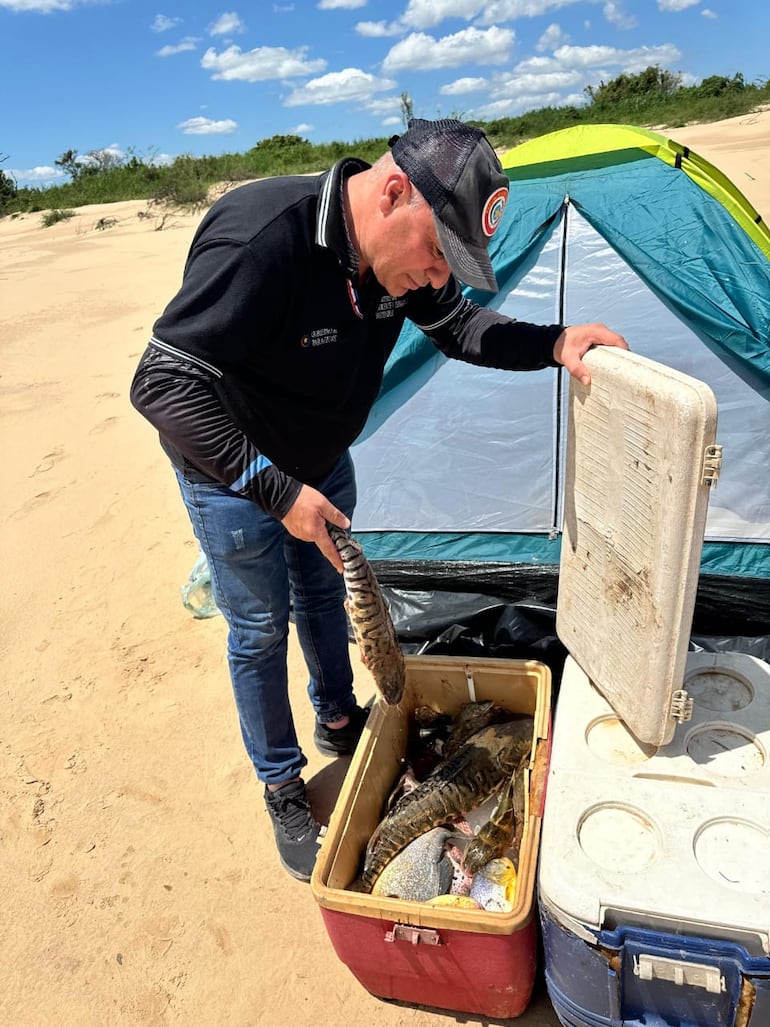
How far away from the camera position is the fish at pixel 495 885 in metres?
2.12

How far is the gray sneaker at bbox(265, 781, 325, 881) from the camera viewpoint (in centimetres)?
259

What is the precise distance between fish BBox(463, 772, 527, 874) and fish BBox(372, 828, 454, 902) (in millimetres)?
80

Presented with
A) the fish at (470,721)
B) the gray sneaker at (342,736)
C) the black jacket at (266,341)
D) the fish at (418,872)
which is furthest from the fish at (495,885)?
the black jacket at (266,341)

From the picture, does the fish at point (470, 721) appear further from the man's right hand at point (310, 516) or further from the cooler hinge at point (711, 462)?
the cooler hinge at point (711, 462)

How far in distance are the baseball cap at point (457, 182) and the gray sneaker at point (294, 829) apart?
187cm

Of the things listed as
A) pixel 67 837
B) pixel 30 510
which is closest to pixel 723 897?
pixel 67 837

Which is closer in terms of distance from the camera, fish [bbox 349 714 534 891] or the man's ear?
the man's ear

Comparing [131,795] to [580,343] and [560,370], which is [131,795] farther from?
[560,370]

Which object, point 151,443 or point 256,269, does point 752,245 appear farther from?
point 151,443

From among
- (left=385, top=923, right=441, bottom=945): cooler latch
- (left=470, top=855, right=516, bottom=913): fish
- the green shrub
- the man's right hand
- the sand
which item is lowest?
the sand

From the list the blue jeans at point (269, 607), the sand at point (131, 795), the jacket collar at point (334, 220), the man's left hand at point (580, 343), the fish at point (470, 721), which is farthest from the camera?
the fish at point (470, 721)

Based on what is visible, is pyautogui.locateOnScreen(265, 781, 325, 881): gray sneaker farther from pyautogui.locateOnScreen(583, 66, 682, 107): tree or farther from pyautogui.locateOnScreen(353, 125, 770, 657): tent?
pyautogui.locateOnScreen(583, 66, 682, 107): tree

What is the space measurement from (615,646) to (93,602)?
3.27 meters

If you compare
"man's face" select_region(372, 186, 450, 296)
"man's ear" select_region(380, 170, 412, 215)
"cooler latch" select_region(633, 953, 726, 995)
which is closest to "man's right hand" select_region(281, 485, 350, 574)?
"man's face" select_region(372, 186, 450, 296)
